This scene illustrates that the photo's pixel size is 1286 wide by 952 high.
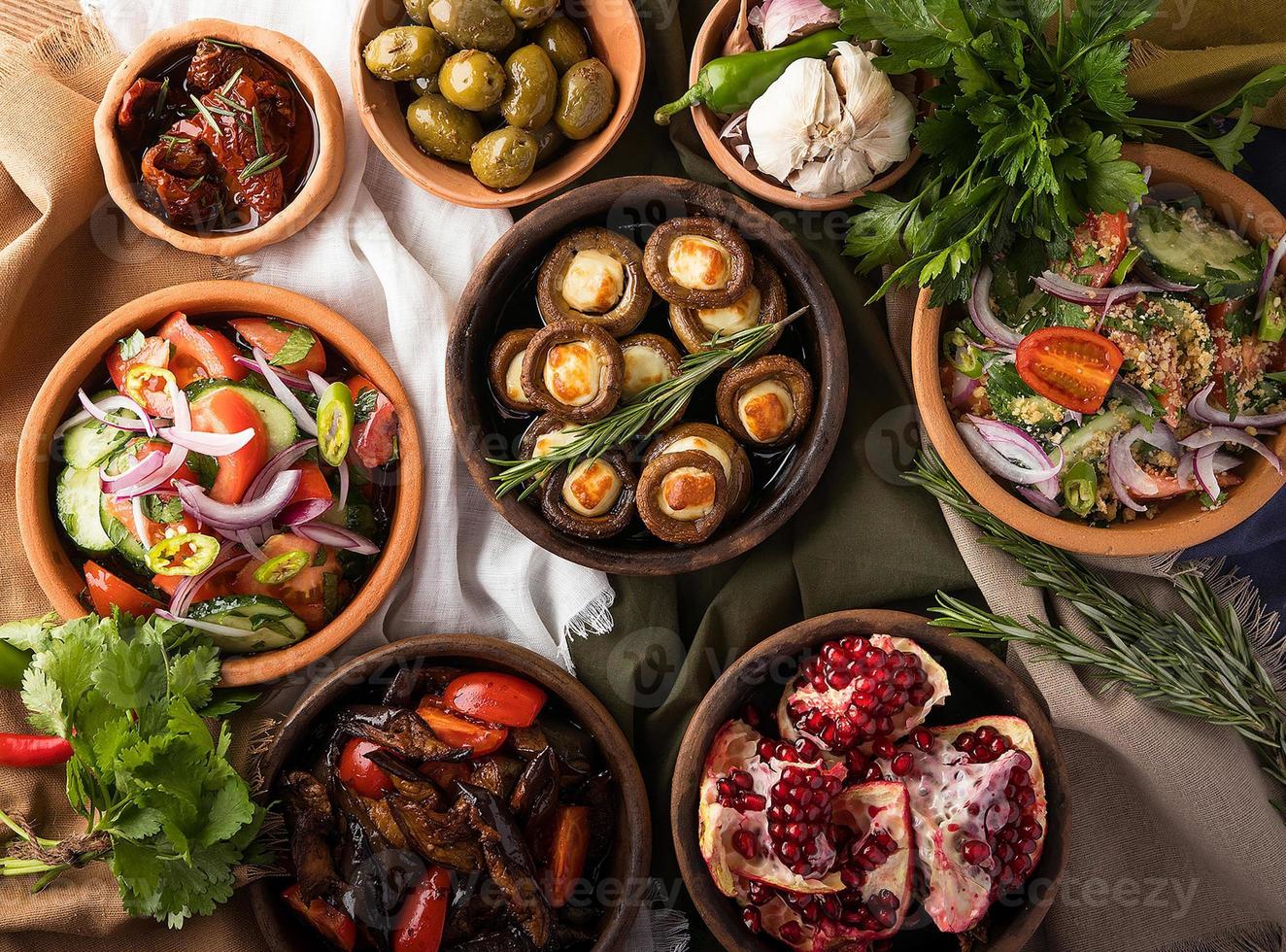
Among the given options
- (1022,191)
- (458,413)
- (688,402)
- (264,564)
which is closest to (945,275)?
(1022,191)

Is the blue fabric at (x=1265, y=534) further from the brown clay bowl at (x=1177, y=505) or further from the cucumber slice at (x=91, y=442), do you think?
the cucumber slice at (x=91, y=442)

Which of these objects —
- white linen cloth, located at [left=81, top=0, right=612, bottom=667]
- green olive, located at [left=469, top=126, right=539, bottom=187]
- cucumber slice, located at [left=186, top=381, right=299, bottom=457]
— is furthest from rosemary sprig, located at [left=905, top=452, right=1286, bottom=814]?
cucumber slice, located at [left=186, top=381, right=299, bottom=457]

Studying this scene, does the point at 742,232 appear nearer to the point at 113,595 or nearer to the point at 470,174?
the point at 470,174

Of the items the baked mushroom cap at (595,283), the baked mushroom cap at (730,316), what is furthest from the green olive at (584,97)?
the baked mushroom cap at (730,316)

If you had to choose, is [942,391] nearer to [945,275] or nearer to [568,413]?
[945,275]

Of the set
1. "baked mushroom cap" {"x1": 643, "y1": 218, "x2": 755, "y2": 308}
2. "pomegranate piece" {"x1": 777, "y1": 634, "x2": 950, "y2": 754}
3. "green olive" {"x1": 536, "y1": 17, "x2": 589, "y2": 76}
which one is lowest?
"pomegranate piece" {"x1": 777, "y1": 634, "x2": 950, "y2": 754}

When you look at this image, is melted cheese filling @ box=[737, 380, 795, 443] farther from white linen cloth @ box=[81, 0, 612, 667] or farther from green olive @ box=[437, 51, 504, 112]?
green olive @ box=[437, 51, 504, 112]
